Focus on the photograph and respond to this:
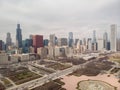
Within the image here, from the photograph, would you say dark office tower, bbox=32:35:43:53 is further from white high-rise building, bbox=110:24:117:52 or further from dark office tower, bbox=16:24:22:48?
white high-rise building, bbox=110:24:117:52

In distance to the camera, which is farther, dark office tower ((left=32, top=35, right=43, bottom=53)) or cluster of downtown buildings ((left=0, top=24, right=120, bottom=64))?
dark office tower ((left=32, top=35, right=43, bottom=53))

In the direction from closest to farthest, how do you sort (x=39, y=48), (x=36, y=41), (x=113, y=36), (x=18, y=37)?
(x=39, y=48)
(x=36, y=41)
(x=18, y=37)
(x=113, y=36)

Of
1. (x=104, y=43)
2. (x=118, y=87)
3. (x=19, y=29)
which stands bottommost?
(x=118, y=87)

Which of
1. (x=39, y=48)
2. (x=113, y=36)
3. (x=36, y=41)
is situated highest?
(x=113, y=36)

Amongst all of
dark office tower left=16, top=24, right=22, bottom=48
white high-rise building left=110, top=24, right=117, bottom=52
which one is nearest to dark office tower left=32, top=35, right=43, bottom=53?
dark office tower left=16, top=24, right=22, bottom=48

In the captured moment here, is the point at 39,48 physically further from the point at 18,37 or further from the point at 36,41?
the point at 18,37

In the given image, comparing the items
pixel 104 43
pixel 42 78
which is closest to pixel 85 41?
pixel 104 43

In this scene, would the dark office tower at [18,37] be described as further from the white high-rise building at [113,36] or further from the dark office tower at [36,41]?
the white high-rise building at [113,36]

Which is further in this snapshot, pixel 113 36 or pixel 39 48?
pixel 113 36

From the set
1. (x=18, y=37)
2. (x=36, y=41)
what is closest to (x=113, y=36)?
(x=36, y=41)

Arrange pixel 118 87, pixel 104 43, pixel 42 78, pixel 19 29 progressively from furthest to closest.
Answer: pixel 104 43 < pixel 19 29 < pixel 42 78 < pixel 118 87

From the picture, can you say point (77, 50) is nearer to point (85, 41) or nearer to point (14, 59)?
point (85, 41)
